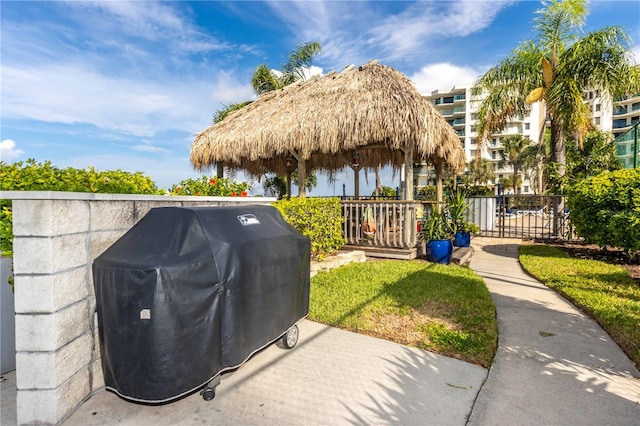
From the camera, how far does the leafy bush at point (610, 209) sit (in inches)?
273

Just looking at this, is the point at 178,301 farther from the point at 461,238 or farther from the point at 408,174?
the point at 461,238

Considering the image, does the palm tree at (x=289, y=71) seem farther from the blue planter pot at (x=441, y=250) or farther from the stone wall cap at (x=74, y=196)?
the stone wall cap at (x=74, y=196)

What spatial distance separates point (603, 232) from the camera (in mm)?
7602

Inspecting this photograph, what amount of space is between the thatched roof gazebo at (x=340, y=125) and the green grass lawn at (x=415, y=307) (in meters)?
3.45

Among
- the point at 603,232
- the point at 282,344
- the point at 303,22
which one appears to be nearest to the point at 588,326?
the point at 282,344

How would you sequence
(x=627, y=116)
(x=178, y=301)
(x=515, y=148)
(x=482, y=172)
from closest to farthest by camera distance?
(x=178, y=301)
(x=515, y=148)
(x=482, y=172)
(x=627, y=116)

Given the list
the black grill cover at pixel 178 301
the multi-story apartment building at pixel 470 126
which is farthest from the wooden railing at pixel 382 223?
the multi-story apartment building at pixel 470 126

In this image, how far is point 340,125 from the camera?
8945 millimetres

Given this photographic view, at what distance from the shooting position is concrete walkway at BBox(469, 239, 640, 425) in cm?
251

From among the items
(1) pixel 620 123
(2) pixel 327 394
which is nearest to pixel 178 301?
(2) pixel 327 394

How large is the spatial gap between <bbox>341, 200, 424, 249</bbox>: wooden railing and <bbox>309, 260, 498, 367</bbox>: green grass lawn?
155cm

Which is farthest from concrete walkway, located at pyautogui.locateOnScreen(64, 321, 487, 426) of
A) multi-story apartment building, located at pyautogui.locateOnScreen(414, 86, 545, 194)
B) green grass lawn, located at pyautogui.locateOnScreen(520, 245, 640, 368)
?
multi-story apartment building, located at pyautogui.locateOnScreen(414, 86, 545, 194)

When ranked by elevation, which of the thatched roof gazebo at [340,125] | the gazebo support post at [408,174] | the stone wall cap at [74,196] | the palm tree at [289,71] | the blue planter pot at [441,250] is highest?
the palm tree at [289,71]

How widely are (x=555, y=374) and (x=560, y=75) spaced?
13325mm
